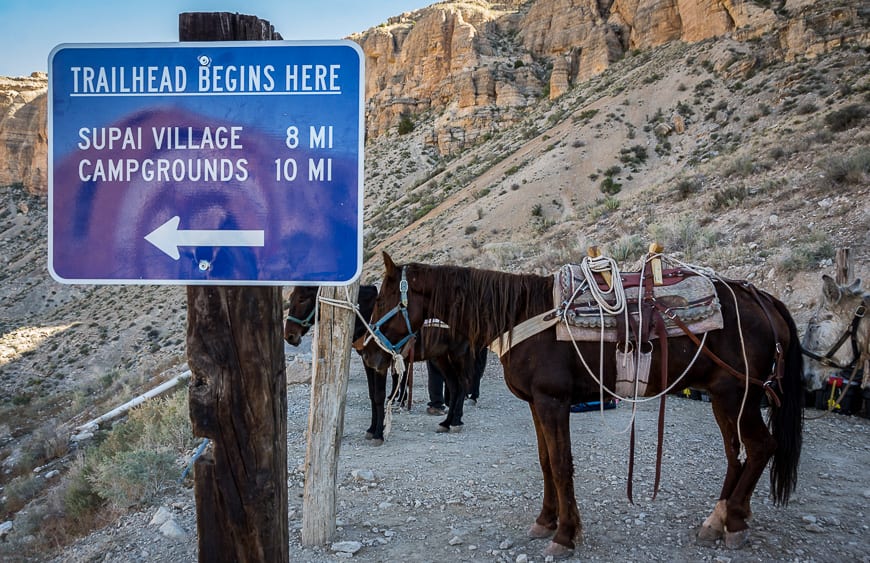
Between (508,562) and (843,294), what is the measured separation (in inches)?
120

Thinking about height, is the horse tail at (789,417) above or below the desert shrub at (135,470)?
above

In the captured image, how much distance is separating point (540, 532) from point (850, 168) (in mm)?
12123

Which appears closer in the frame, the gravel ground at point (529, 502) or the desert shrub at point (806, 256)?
the gravel ground at point (529, 502)

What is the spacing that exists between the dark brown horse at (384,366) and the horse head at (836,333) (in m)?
3.83

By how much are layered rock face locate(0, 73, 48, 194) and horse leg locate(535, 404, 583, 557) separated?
228ft

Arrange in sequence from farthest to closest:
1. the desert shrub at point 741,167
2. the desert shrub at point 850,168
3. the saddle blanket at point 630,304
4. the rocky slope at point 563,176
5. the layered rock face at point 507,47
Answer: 1. the layered rock face at point 507,47
2. the desert shrub at point 741,167
3. the rocky slope at point 563,176
4. the desert shrub at point 850,168
5. the saddle blanket at point 630,304

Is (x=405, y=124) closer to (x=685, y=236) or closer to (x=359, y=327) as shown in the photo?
(x=685, y=236)

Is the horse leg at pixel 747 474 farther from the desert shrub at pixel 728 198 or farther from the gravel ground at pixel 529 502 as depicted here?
the desert shrub at pixel 728 198

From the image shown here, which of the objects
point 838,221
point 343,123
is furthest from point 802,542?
point 838,221

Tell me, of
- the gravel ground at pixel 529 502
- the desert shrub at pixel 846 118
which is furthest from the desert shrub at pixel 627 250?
the desert shrub at pixel 846 118

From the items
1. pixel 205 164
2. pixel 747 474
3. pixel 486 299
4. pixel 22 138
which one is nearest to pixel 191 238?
pixel 205 164

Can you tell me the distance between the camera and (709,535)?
14.7 ft

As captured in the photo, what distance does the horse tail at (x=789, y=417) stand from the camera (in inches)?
177

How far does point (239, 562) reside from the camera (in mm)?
2006
